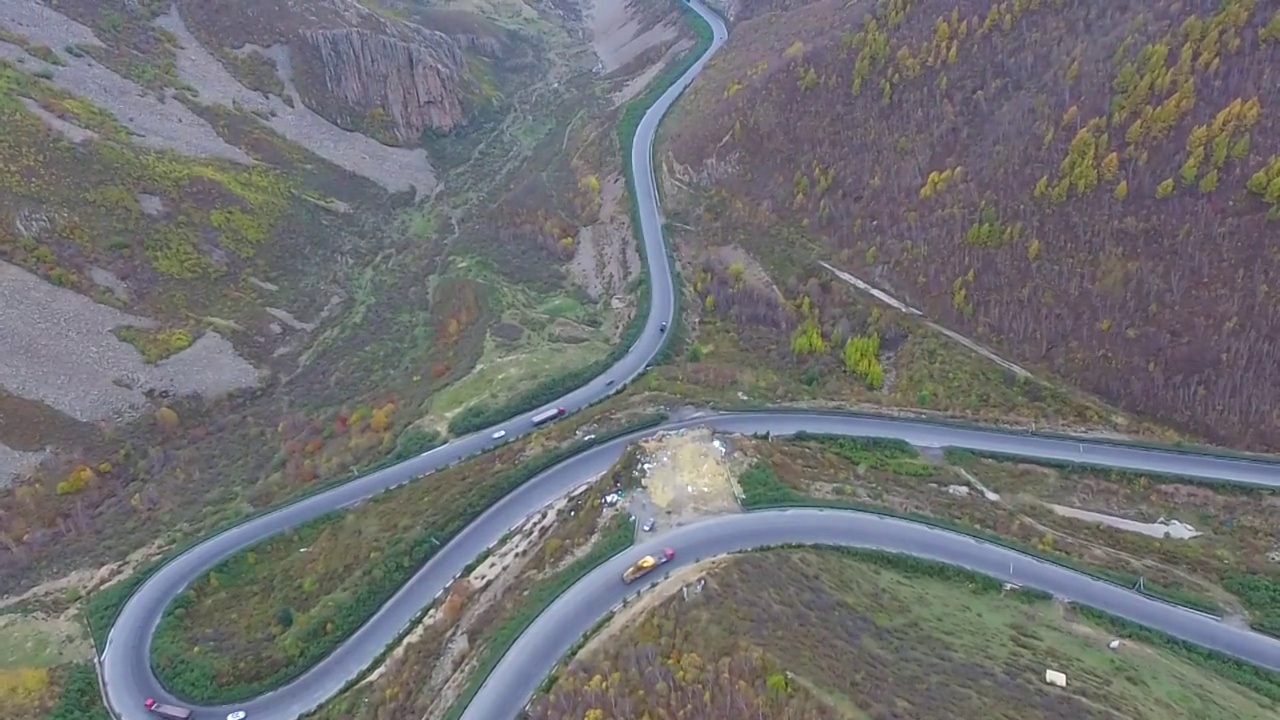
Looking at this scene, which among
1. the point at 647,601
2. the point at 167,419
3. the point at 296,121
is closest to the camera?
the point at 647,601

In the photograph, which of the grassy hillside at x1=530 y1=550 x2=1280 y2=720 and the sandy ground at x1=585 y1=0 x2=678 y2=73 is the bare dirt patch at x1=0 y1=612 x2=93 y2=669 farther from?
the sandy ground at x1=585 y1=0 x2=678 y2=73

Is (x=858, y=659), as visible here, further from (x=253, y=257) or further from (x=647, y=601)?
(x=253, y=257)

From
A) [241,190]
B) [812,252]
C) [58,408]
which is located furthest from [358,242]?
[812,252]

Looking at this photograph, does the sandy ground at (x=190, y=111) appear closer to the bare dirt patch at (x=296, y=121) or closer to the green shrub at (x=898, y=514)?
the bare dirt patch at (x=296, y=121)

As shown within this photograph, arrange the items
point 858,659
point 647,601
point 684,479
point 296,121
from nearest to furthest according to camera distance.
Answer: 1. point 858,659
2. point 647,601
3. point 684,479
4. point 296,121

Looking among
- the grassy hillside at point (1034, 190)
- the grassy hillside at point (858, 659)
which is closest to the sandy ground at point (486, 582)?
the grassy hillside at point (858, 659)

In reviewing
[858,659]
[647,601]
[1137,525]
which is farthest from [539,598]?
[1137,525]

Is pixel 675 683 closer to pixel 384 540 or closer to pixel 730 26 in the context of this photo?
pixel 384 540
